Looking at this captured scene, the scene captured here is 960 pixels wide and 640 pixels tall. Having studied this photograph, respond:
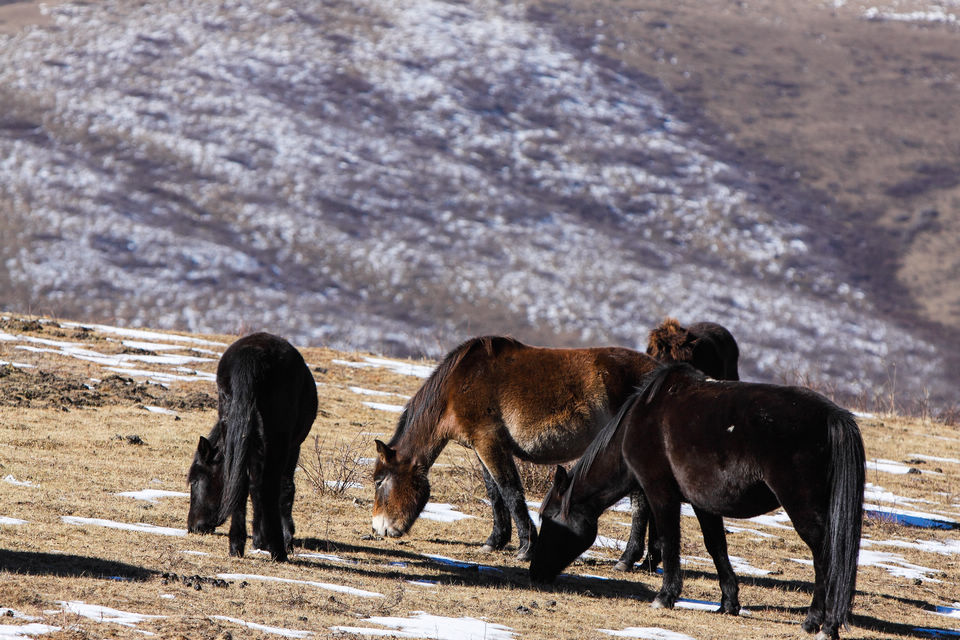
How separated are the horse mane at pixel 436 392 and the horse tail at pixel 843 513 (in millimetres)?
3382

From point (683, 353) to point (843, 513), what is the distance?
4.90 m

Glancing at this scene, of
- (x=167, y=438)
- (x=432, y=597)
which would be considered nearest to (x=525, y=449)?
(x=432, y=597)

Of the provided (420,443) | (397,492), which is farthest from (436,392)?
(397,492)

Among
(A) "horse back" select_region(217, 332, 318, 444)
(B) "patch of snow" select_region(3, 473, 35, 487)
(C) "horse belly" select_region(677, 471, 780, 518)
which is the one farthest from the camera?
(B) "patch of snow" select_region(3, 473, 35, 487)

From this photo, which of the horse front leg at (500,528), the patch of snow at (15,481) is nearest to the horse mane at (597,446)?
the horse front leg at (500,528)

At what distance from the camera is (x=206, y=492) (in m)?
8.13

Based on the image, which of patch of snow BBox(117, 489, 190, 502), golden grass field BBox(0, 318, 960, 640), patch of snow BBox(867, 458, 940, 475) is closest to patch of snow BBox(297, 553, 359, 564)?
golden grass field BBox(0, 318, 960, 640)

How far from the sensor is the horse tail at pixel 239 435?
7.37m

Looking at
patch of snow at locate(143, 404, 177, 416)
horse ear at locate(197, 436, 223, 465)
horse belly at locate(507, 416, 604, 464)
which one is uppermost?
horse belly at locate(507, 416, 604, 464)

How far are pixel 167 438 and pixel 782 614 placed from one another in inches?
290

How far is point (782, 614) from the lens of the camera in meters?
7.37

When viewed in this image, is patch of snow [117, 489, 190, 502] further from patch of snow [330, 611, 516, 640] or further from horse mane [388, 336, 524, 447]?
patch of snow [330, 611, 516, 640]

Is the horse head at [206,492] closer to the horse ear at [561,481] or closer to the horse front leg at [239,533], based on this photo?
the horse front leg at [239,533]

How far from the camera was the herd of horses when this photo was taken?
21.0 ft
